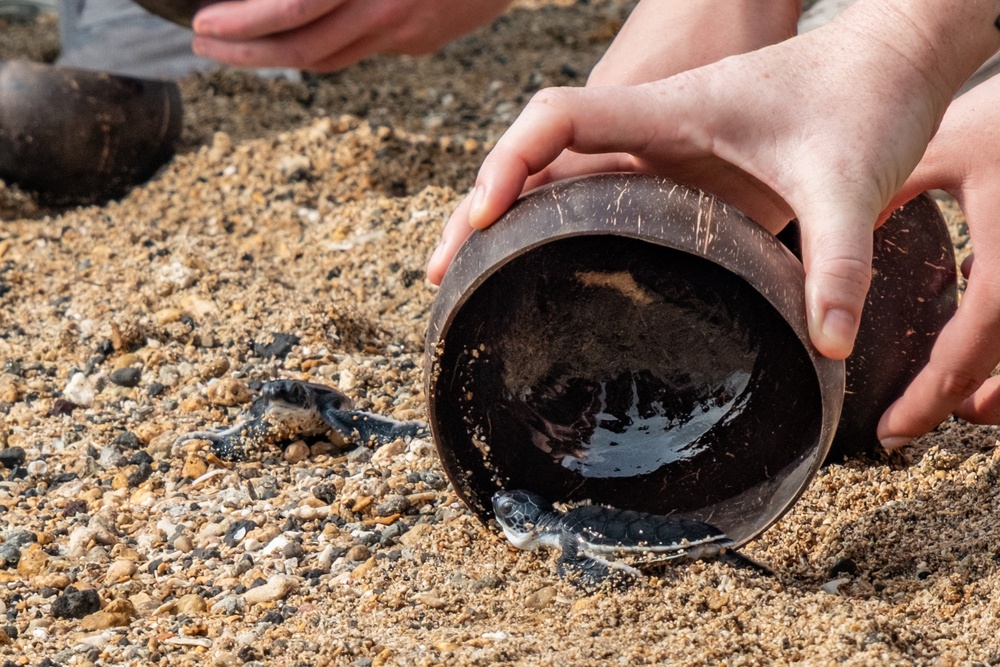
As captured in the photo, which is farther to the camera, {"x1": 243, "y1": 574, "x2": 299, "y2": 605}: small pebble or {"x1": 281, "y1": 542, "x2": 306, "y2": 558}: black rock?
{"x1": 281, "y1": 542, "x2": 306, "y2": 558}: black rock

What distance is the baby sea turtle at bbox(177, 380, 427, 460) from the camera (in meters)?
2.52

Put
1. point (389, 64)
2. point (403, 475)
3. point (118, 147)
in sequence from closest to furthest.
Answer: point (403, 475), point (118, 147), point (389, 64)

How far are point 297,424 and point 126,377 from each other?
598mm

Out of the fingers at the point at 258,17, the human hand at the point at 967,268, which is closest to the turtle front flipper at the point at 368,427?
the human hand at the point at 967,268

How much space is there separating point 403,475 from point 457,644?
633 millimetres

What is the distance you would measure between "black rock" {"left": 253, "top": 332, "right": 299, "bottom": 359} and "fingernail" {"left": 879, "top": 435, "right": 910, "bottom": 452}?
4.74 ft

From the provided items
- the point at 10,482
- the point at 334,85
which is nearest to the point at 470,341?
the point at 10,482

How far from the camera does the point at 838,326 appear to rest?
168 centimetres

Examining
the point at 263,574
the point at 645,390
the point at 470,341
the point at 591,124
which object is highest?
the point at 591,124

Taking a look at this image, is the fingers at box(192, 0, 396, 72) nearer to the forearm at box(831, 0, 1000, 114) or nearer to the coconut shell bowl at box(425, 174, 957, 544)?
the coconut shell bowl at box(425, 174, 957, 544)

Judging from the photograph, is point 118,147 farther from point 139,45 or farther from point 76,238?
point 139,45

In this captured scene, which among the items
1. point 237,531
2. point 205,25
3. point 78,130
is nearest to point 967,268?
point 237,531

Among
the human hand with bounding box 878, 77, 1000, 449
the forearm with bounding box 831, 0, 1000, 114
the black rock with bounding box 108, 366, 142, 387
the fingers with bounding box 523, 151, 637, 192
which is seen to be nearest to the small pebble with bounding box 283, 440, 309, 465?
the black rock with bounding box 108, 366, 142, 387

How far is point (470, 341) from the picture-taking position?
206 cm
